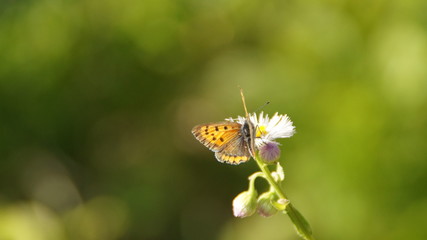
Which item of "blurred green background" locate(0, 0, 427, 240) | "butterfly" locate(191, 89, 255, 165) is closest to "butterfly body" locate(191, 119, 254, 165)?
"butterfly" locate(191, 89, 255, 165)

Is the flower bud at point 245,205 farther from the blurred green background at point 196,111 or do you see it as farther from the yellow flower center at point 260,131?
the blurred green background at point 196,111

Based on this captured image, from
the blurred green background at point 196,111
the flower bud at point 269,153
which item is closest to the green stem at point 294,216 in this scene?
the flower bud at point 269,153

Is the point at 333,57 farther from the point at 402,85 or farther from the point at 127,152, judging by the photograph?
the point at 127,152

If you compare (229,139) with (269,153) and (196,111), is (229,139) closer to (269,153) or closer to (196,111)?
(269,153)

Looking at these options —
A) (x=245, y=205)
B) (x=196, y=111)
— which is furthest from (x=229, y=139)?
(x=196, y=111)

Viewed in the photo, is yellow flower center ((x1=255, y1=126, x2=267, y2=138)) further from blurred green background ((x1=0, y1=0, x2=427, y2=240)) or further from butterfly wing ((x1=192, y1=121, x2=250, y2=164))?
blurred green background ((x1=0, y1=0, x2=427, y2=240))

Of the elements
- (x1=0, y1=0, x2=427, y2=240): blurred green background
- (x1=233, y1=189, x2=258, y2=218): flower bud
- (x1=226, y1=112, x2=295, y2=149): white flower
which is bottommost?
(x1=233, y1=189, x2=258, y2=218): flower bud

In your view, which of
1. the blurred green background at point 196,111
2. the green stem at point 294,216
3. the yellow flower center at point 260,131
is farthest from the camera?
the blurred green background at point 196,111

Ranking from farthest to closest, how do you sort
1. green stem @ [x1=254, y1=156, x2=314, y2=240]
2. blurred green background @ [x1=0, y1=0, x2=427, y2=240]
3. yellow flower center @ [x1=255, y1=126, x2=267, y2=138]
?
blurred green background @ [x1=0, y1=0, x2=427, y2=240]
yellow flower center @ [x1=255, y1=126, x2=267, y2=138]
green stem @ [x1=254, y1=156, x2=314, y2=240]
